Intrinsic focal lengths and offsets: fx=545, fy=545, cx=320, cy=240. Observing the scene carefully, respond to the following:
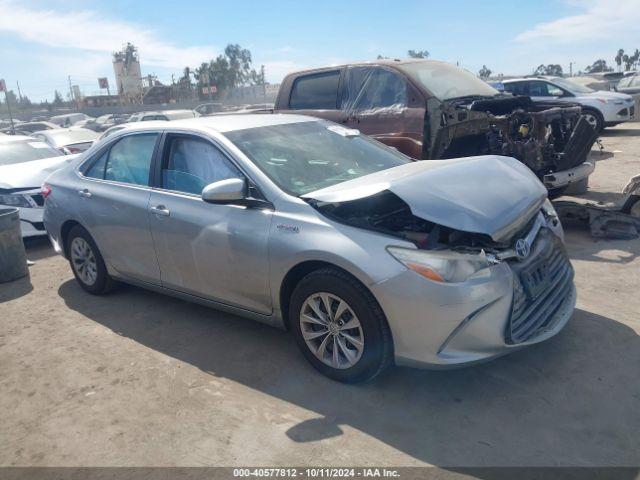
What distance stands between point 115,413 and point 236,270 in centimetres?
121

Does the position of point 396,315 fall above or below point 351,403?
above

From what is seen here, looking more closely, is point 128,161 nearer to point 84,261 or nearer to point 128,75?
point 84,261

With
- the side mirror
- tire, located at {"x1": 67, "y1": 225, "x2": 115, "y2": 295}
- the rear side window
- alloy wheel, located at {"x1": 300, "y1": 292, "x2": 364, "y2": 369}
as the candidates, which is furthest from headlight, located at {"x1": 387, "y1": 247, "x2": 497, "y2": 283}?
the rear side window

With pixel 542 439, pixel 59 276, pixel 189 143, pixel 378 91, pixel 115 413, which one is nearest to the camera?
pixel 542 439

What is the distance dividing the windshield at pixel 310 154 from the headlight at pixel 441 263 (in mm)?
991

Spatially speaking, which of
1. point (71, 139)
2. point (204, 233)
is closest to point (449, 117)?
point (204, 233)

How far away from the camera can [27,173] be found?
26.3 feet

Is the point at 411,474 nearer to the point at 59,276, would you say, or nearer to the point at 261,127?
the point at 261,127

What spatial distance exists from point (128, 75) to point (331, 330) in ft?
177

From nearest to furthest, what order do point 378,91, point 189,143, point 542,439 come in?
point 542,439, point 189,143, point 378,91

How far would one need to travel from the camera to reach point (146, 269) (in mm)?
4727

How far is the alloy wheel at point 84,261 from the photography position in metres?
5.38

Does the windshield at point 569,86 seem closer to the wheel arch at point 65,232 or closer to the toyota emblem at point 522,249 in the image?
the toyota emblem at point 522,249

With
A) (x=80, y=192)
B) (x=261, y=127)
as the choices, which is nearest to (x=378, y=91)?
(x=261, y=127)
